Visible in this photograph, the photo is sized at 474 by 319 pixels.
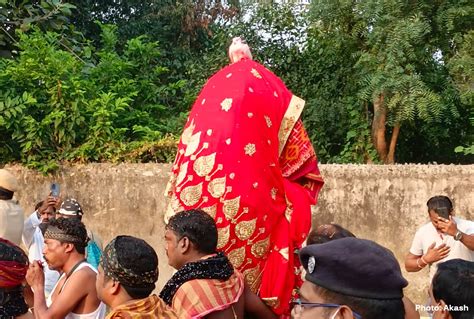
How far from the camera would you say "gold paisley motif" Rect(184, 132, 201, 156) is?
14.0 feet

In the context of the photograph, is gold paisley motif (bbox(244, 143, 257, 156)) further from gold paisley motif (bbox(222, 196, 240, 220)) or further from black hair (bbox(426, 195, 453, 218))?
black hair (bbox(426, 195, 453, 218))

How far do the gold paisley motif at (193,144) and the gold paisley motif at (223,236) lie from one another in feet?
1.66

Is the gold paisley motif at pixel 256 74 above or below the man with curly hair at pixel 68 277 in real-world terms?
above

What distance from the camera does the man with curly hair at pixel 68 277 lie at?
395 centimetres

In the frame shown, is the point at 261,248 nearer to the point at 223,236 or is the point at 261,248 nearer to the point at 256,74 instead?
the point at 223,236

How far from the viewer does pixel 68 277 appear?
13.4 ft

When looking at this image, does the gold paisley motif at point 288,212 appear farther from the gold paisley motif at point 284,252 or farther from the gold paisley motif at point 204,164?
the gold paisley motif at point 204,164

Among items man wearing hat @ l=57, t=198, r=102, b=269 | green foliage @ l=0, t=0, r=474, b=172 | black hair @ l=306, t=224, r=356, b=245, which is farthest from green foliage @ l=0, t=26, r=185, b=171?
black hair @ l=306, t=224, r=356, b=245

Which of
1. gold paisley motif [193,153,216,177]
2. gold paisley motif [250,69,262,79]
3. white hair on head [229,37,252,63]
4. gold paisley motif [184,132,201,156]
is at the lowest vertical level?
gold paisley motif [193,153,216,177]

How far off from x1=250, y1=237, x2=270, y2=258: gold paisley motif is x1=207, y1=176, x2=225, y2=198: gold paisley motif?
37 cm

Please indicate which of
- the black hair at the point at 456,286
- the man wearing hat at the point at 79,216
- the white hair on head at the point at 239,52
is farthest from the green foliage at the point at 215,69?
the black hair at the point at 456,286

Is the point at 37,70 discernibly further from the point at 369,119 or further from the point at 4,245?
the point at 4,245

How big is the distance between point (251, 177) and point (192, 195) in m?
0.37

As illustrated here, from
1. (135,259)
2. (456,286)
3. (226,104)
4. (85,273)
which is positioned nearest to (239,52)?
(226,104)
